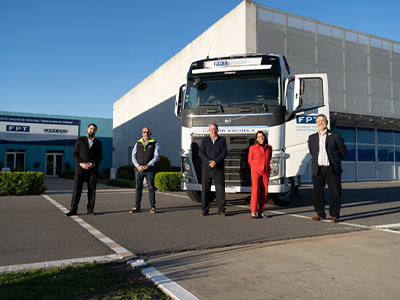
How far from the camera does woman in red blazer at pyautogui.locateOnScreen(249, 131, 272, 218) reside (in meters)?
7.29

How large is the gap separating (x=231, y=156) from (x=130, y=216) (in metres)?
2.55

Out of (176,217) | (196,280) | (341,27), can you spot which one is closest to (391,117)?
(341,27)

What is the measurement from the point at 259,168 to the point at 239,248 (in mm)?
2865

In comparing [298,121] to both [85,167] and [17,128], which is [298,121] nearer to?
[85,167]

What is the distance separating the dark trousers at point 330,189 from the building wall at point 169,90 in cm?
1374

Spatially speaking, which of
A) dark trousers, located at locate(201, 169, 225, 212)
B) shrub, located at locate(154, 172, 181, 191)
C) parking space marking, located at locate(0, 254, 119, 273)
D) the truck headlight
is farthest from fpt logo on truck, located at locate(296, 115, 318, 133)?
shrub, located at locate(154, 172, 181, 191)

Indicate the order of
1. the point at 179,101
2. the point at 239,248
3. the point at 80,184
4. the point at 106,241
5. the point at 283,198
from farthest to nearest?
the point at 283,198
the point at 179,101
the point at 80,184
the point at 106,241
the point at 239,248

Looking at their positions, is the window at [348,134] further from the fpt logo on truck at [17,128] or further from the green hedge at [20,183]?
the fpt logo on truck at [17,128]

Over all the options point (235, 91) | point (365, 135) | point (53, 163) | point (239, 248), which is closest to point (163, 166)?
point (235, 91)

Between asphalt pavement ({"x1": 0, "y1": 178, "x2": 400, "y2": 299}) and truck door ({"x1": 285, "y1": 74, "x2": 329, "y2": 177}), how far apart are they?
1197 millimetres

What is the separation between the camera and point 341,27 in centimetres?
2356

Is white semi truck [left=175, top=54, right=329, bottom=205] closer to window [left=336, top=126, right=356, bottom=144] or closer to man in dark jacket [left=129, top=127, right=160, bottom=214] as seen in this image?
man in dark jacket [left=129, top=127, right=160, bottom=214]

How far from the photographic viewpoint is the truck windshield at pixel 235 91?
8.09m

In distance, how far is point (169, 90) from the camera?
29.1 m
